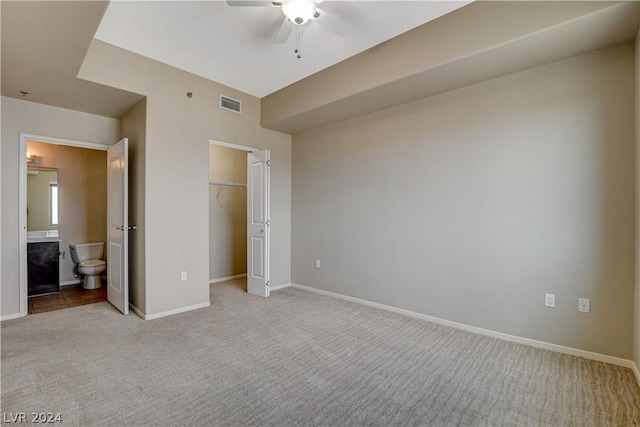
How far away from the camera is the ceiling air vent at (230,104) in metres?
4.22

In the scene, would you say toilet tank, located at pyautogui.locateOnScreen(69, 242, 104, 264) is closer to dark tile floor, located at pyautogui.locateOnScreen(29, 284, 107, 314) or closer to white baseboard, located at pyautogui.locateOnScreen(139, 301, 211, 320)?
dark tile floor, located at pyautogui.locateOnScreen(29, 284, 107, 314)

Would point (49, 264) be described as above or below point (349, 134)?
below

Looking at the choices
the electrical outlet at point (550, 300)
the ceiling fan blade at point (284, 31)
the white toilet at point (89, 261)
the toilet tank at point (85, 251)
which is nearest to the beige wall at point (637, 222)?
the electrical outlet at point (550, 300)

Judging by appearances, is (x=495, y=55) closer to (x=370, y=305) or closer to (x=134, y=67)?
(x=370, y=305)

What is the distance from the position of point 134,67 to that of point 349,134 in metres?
2.75

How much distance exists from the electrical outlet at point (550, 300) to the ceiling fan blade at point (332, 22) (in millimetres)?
3058

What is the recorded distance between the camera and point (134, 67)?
3.36 metres

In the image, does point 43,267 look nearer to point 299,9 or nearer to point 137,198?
point 137,198

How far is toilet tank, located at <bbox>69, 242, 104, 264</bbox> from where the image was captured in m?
5.03

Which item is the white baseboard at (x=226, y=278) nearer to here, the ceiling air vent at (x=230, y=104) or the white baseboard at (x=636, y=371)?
the ceiling air vent at (x=230, y=104)

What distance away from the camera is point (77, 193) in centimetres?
525

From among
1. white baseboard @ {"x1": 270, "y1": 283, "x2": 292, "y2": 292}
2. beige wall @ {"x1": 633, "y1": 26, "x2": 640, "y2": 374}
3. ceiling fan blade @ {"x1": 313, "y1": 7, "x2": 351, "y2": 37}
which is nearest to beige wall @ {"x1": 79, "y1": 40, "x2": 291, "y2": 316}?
white baseboard @ {"x1": 270, "y1": 283, "x2": 292, "y2": 292}

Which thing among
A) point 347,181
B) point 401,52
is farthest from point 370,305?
point 401,52

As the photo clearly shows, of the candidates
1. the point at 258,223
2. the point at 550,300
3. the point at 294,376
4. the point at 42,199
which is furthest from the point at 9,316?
the point at 550,300
